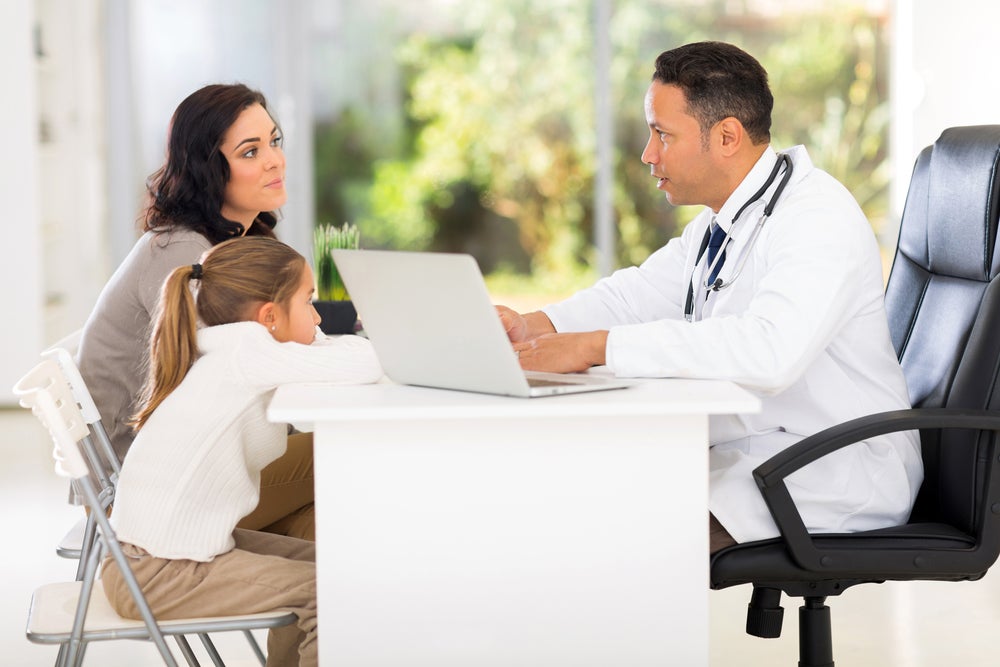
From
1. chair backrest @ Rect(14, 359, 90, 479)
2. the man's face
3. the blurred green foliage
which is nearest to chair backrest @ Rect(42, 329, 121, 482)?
chair backrest @ Rect(14, 359, 90, 479)

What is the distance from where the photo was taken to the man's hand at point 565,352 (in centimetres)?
179

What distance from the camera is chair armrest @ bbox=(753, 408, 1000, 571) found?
1.75m

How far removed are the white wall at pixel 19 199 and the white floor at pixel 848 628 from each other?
2.31 m

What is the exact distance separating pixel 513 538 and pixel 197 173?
1.21 meters

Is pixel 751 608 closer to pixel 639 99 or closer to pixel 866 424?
pixel 866 424

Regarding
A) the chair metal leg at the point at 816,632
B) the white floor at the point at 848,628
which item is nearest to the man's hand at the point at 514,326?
the chair metal leg at the point at 816,632

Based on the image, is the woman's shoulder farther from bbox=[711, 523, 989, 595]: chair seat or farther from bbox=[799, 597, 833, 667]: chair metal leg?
bbox=[799, 597, 833, 667]: chair metal leg

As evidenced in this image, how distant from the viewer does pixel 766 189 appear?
79.2 inches

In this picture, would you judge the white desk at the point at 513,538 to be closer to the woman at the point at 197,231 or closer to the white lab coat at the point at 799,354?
the white lab coat at the point at 799,354

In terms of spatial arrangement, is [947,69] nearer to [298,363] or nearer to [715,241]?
[715,241]

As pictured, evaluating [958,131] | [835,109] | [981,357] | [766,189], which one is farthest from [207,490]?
[835,109]

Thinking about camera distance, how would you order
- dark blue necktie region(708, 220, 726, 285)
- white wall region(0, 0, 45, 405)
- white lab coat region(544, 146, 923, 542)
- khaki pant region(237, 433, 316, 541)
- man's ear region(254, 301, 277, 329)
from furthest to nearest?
white wall region(0, 0, 45, 405)
khaki pant region(237, 433, 316, 541)
dark blue necktie region(708, 220, 726, 285)
man's ear region(254, 301, 277, 329)
white lab coat region(544, 146, 923, 542)

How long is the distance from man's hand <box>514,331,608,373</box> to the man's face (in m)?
0.39

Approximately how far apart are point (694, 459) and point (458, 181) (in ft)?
18.9
